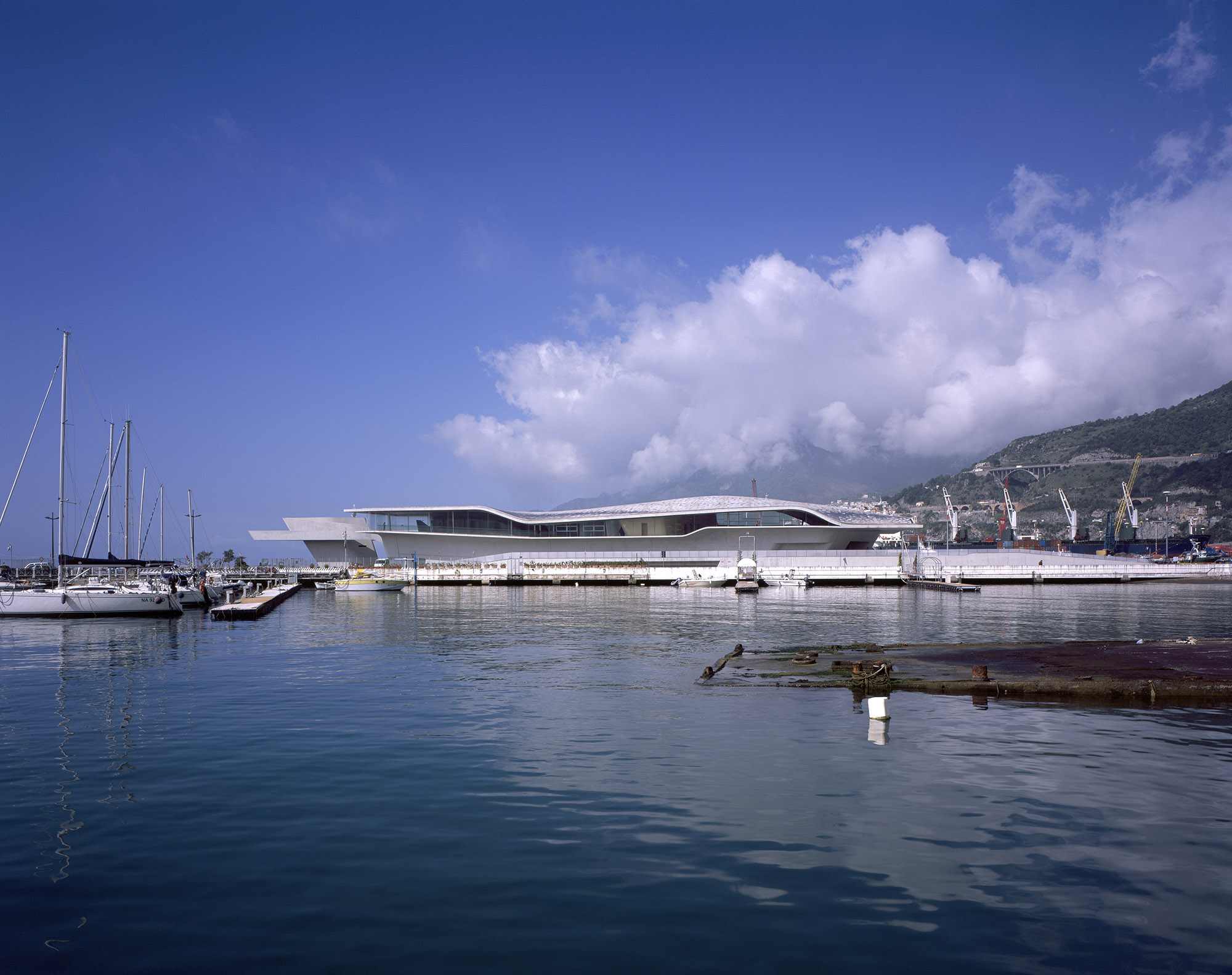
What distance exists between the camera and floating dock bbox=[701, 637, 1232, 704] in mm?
18875

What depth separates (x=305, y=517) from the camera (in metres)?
111

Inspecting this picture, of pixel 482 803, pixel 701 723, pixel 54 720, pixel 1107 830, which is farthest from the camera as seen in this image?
pixel 54 720

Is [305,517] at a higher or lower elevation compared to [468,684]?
higher

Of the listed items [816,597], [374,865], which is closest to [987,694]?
[374,865]

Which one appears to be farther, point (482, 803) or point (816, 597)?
point (816, 597)

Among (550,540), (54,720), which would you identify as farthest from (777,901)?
(550,540)

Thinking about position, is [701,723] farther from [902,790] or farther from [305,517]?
[305,517]

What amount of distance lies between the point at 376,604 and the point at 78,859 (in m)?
54.8

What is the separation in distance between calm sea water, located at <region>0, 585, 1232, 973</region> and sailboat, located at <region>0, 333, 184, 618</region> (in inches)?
1192

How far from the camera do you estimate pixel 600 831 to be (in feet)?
33.7

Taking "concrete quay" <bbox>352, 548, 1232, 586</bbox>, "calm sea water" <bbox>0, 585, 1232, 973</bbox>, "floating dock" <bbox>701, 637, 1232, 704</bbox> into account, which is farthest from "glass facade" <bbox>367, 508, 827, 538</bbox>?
"calm sea water" <bbox>0, 585, 1232, 973</bbox>

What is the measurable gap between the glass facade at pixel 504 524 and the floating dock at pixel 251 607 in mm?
31056

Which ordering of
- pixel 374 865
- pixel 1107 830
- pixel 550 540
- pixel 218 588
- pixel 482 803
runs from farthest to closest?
pixel 550 540 < pixel 218 588 < pixel 482 803 < pixel 1107 830 < pixel 374 865

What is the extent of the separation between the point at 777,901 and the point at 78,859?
316 inches
